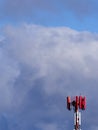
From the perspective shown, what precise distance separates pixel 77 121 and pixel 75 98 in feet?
19.4

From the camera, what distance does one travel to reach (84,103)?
7441 inches

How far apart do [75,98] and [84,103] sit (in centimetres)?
327

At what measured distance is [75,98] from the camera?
627 feet

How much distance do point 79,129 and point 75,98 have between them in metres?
8.02

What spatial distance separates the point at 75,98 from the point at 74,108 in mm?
2588

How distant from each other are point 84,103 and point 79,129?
6.70 m

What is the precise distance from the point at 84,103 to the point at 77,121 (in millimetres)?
5027

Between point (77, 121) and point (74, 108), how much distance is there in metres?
3.57

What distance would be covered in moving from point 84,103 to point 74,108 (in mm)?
3681

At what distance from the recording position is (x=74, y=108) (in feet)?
628

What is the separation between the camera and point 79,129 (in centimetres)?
18925
